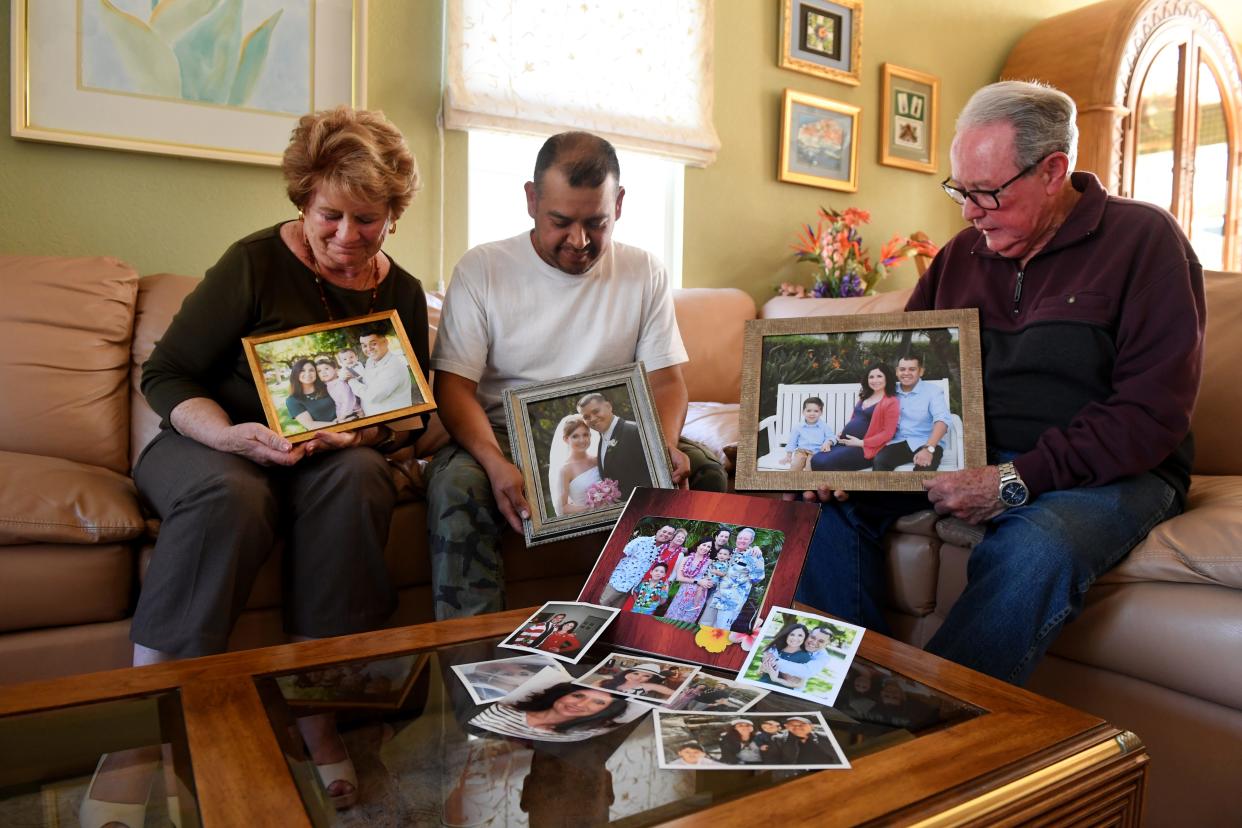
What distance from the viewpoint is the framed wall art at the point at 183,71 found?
2119 millimetres

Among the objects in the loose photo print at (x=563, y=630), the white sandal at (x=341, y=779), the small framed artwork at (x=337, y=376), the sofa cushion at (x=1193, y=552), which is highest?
the small framed artwork at (x=337, y=376)

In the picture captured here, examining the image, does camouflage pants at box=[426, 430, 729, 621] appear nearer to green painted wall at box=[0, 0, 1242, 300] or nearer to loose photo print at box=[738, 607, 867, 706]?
loose photo print at box=[738, 607, 867, 706]

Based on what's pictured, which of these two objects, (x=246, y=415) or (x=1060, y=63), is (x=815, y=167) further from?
(x=246, y=415)

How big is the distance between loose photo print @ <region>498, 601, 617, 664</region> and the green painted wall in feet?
5.87

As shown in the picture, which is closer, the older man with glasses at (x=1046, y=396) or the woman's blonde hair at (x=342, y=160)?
the older man with glasses at (x=1046, y=396)

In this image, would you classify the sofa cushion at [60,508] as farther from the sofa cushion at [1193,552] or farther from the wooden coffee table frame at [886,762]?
the sofa cushion at [1193,552]

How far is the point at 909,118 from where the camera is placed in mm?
3785

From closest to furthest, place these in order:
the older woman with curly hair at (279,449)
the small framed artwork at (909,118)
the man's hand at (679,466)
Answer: the older woman with curly hair at (279,449) < the man's hand at (679,466) < the small framed artwork at (909,118)

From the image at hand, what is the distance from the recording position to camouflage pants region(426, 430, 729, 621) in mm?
1481

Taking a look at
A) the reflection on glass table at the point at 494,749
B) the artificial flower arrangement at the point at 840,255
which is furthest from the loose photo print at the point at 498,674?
the artificial flower arrangement at the point at 840,255

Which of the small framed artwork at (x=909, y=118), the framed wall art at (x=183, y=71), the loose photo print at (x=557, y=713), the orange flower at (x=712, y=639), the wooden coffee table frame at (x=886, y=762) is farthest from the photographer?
the small framed artwork at (x=909, y=118)

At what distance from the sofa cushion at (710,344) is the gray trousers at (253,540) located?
1.30 meters

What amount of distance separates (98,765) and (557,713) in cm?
40

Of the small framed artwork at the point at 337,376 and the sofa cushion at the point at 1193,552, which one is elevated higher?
the small framed artwork at the point at 337,376
